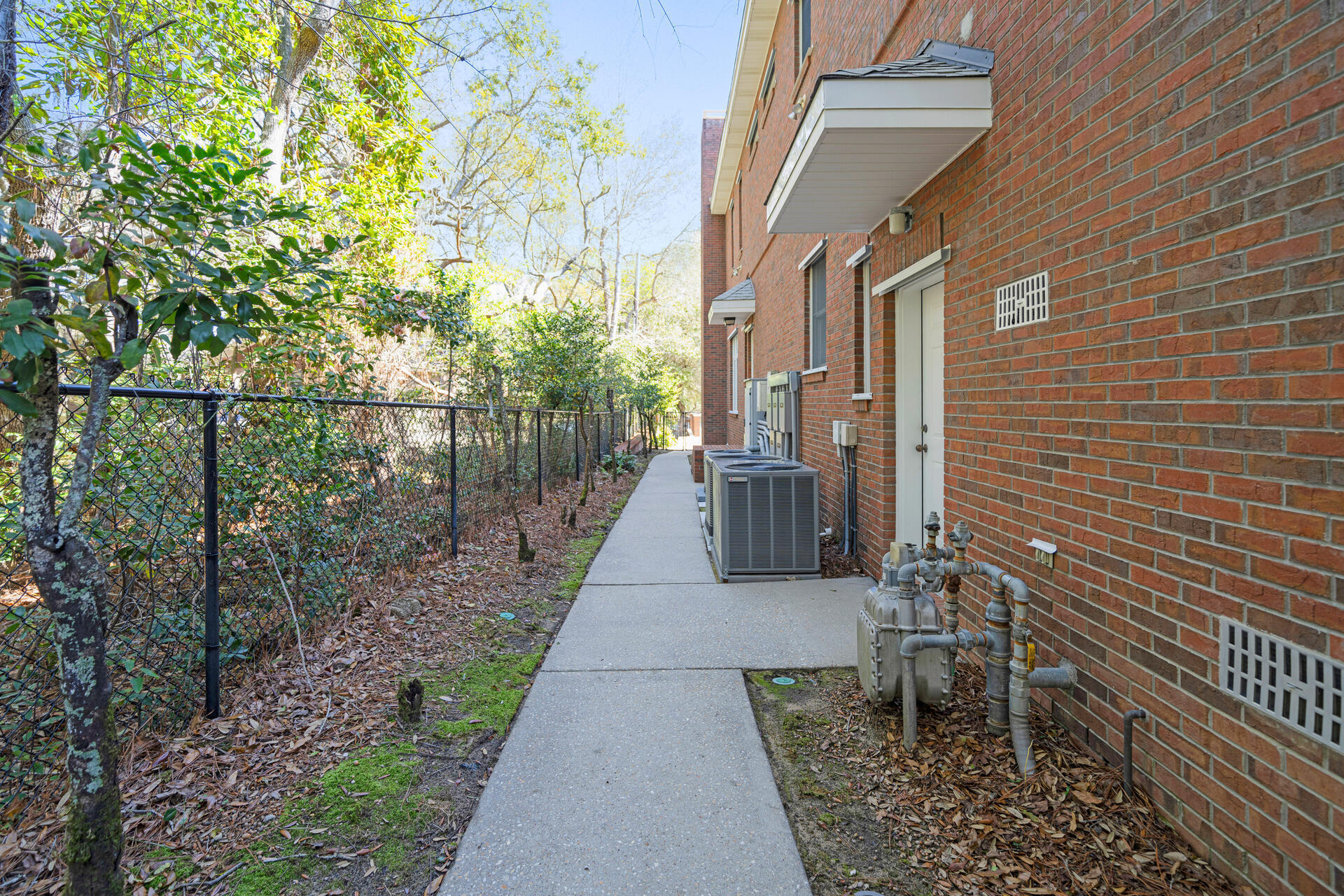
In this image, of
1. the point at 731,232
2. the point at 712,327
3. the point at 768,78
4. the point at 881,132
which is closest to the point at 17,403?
the point at 881,132

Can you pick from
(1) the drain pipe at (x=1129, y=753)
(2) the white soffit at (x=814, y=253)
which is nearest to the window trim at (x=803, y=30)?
(2) the white soffit at (x=814, y=253)

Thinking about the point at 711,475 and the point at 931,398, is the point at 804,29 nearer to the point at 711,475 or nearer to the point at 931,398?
the point at 711,475

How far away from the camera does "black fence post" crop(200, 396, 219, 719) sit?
10.3ft

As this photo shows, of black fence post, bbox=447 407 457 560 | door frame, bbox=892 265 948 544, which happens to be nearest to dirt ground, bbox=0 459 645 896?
black fence post, bbox=447 407 457 560

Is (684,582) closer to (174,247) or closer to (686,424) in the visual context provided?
(174,247)

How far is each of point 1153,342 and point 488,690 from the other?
345cm

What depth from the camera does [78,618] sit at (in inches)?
74.5

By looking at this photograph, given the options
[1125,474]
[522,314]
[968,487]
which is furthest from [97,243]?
[522,314]

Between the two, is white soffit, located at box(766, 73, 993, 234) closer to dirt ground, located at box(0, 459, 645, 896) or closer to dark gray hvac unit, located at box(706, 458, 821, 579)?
dark gray hvac unit, located at box(706, 458, 821, 579)

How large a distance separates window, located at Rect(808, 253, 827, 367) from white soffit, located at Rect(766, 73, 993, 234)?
292cm

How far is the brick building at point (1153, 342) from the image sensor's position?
185 cm

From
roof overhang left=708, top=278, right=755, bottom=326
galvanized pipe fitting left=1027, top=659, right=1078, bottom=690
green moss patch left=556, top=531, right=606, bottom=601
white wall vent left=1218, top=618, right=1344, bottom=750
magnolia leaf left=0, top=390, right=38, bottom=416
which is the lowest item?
green moss patch left=556, top=531, right=606, bottom=601

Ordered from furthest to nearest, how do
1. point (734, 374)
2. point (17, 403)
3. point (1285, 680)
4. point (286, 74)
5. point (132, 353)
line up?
1. point (734, 374)
2. point (286, 74)
3. point (1285, 680)
4. point (132, 353)
5. point (17, 403)

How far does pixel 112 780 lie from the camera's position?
6.53 ft
